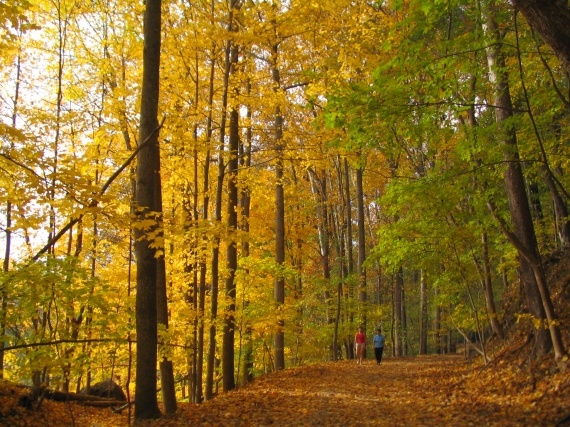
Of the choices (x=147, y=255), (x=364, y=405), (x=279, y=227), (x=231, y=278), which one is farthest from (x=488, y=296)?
(x=147, y=255)

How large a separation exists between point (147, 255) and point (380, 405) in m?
5.02

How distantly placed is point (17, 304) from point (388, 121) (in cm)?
611

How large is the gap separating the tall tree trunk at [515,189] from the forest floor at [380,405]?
3.04 ft

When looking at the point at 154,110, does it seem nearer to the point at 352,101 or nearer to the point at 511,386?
the point at 352,101

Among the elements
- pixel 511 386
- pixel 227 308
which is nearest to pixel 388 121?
pixel 511 386

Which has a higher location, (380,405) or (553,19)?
(553,19)

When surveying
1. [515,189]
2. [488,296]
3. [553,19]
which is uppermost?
[553,19]

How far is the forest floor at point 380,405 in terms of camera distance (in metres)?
6.45

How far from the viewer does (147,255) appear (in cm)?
740

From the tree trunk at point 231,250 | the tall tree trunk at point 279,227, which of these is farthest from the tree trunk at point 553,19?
the tall tree trunk at point 279,227

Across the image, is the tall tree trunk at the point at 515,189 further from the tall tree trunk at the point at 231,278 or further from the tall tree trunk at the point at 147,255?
the tall tree trunk at the point at 231,278

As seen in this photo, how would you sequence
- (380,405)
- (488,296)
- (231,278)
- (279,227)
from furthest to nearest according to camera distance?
(279,227) → (231,278) → (488,296) → (380,405)

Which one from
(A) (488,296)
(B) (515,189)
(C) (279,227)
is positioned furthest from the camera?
(C) (279,227)

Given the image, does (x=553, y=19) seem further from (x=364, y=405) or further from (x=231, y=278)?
(x=231, y=278)
